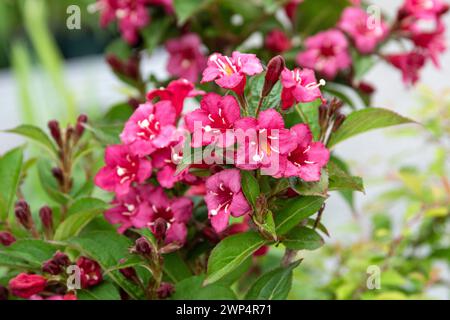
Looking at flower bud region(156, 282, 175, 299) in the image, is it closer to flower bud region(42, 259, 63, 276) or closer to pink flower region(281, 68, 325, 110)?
flower bud region(42, 259, 63, 276)

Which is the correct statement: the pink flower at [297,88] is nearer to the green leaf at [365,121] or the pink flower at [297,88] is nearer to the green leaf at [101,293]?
the green leaf at [365,121]

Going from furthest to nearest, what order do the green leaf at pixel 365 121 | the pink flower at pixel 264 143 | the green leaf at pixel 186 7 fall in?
the green leaf at pixel 186 7
the green leaf at pixel 365 121
the pink flower at pixel 264 143

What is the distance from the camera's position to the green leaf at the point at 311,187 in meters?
0.66

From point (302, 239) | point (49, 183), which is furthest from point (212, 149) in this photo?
point (49, 183)

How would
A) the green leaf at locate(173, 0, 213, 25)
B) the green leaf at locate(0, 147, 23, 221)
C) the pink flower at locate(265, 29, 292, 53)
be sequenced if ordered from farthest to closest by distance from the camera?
the pink flower at locate(265, 29, 292, 53)
the green leaf at locate(173, 0, 213, 25)
the green leaf at locate(0, 147, 23, 221)

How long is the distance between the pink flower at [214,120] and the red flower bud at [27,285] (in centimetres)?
23

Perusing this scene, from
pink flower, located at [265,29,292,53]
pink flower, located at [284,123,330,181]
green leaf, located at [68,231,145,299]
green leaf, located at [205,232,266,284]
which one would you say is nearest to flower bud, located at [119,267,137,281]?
green leaf, located at [68,231,145,299]

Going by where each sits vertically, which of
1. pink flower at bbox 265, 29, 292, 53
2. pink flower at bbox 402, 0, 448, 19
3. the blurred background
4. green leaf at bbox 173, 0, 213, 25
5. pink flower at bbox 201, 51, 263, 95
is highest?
green leaf at bbox 173, 0, 213, 25

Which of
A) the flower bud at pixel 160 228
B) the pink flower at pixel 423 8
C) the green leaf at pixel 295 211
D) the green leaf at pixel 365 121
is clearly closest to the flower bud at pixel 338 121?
the green leaf at pixel 365 121

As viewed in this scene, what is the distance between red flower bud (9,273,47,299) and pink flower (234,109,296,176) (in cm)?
25

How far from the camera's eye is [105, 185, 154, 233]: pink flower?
775 mm

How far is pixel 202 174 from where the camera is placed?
713 mm
